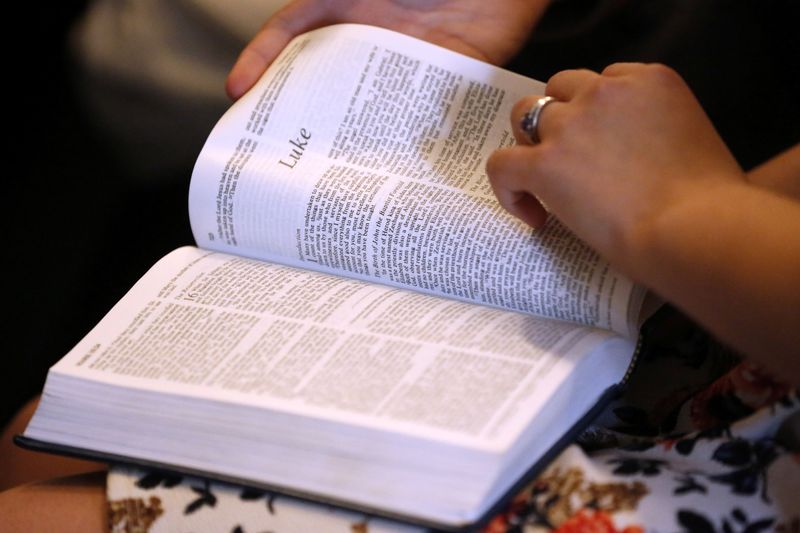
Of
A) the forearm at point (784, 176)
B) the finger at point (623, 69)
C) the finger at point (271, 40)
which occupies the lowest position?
the finger at point (271, 40)

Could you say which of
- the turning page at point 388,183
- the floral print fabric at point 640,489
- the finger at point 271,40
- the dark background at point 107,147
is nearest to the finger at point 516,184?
the turning page at point 388,183

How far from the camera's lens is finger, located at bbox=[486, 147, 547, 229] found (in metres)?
0.61

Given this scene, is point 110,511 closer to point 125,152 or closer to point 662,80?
point 662,80

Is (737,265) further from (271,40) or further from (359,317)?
(271,40)

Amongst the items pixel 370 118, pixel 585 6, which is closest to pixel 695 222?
pixel 370 118

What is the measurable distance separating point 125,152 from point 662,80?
0.90 metres

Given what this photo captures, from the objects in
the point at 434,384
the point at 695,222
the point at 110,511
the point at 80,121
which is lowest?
the point at 80,121

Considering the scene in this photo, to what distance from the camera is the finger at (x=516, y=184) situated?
61cm

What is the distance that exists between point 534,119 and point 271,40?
0.32 meters

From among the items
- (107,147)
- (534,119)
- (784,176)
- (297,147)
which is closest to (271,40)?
(297,147)

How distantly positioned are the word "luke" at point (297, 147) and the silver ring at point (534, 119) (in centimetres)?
19

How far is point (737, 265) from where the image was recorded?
50cm

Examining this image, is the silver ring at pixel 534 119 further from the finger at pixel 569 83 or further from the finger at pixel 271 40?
the finger at pixel 271 40

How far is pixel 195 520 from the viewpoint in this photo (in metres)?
0.55
